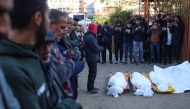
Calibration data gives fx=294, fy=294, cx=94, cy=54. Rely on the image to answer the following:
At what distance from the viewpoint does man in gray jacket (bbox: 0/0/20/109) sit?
110 centimetres

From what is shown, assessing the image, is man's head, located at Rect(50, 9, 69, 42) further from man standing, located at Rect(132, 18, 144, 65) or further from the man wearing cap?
the man wearing cap

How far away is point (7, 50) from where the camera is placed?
1536mm

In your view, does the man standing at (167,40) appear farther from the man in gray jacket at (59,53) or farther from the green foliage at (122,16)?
the man in gray jacket at (59,53)

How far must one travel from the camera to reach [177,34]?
40.3 feet

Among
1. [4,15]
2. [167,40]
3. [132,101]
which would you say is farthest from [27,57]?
[167,40]

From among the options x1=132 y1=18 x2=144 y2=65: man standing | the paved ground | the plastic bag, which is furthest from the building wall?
the paved ground

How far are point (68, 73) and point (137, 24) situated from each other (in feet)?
32.3

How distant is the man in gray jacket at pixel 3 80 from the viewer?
3.62 feet

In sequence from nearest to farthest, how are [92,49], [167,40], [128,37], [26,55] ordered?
1. [26,55]
2. [92,49]
3. [167,40]
4. [128,37]

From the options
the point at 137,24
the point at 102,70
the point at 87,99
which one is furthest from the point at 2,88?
the point at 137,24

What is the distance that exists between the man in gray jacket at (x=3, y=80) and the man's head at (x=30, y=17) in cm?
44

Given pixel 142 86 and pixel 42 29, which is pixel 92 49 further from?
pixel 42 29

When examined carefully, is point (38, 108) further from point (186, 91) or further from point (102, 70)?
point (102, 70)

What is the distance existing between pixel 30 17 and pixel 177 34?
11277 millimetres
